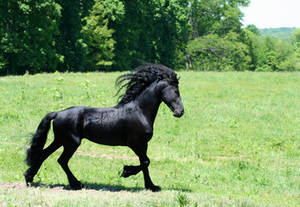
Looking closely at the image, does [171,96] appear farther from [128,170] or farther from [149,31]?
[149,31]

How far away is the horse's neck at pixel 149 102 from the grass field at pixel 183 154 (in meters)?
1.60

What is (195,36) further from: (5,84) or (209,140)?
(209,140)

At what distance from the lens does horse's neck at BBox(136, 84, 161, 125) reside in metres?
8.44

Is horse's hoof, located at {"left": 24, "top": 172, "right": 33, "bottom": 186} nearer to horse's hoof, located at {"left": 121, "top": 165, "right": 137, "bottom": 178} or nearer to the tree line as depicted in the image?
horse's hoof, located at {"left": 121, "top": 165, "right": 137, "bottom": 178}

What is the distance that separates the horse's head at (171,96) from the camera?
8.20 metres

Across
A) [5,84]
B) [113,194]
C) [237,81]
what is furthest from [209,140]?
[237,81]

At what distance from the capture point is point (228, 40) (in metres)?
81.3

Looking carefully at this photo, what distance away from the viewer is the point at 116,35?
65.5m

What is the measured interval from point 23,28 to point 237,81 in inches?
1032

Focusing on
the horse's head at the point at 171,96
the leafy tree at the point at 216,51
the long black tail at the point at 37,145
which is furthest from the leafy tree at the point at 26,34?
the horse's head at the point at 171,96

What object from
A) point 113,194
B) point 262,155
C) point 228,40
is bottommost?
point 262,155

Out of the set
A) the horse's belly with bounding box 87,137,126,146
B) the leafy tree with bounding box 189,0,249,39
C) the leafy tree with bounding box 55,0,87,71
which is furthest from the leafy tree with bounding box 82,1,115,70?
the horse's belly with bounding box 87,137,126,146

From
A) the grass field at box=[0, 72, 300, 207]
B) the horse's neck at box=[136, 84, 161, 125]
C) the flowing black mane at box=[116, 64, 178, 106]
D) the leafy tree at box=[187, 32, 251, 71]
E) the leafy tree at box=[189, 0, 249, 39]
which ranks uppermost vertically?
the leafy tree at box=[189, 0, 249, 39]

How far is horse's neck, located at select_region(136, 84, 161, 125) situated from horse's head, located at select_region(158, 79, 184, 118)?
0.16 meters
